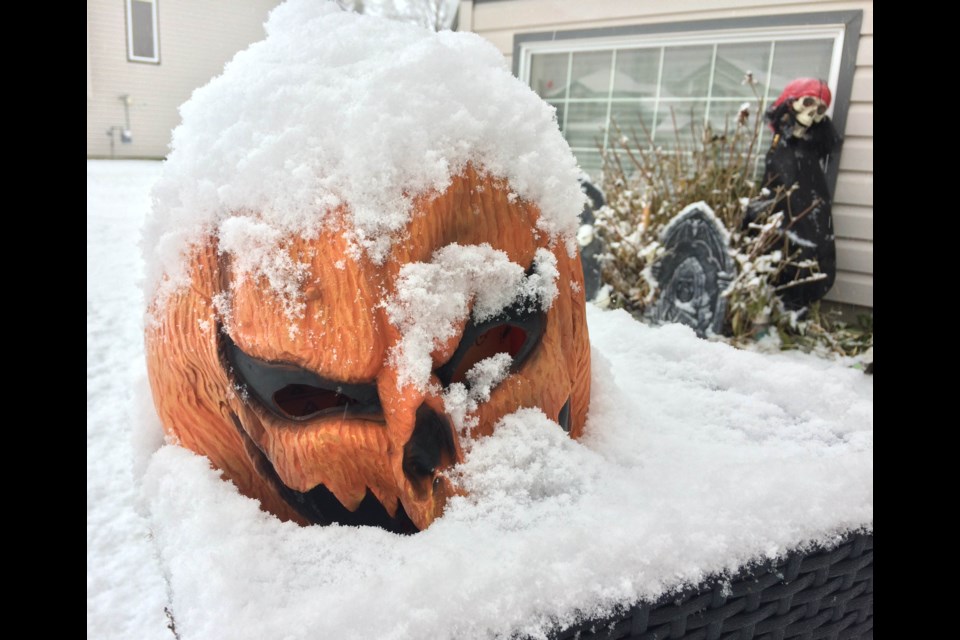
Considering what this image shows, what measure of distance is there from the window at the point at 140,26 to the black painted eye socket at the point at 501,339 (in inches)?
24.7

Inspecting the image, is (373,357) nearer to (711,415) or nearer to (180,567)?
(180,567)

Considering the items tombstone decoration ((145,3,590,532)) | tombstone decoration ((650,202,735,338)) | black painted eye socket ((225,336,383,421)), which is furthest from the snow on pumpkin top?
tombstone decoration ((650,202,735,338))

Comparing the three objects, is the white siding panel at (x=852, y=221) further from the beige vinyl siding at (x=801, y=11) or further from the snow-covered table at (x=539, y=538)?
the snow-covered table at (x=539, y=538)

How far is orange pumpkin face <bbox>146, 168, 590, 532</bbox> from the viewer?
22.8 inches

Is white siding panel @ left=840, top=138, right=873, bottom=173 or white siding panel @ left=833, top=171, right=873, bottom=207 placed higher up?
white siding panel @ left=840, top=138, right=873, bottom=173

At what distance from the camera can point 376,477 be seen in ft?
2.06

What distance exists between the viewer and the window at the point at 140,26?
81 cm


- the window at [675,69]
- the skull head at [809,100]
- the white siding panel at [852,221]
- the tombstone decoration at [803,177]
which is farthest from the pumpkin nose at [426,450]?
the white siding panel at [852,221]

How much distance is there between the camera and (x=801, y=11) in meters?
2.42

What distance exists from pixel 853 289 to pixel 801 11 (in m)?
1.27

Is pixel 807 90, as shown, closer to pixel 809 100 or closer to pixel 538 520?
pixel 809 100

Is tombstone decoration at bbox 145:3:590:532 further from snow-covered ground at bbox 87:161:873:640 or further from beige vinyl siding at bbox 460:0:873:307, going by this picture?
beige vinyl siding at bbox 460:0:873:307

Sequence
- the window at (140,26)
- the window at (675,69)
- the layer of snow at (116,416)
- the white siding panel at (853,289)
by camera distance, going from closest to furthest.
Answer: the window at (140,26) → the layer of snow at (116,416) → the window at (675,69) → the white siding panel at (853,289)

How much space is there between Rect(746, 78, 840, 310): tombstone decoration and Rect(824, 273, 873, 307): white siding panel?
0.13 metres
